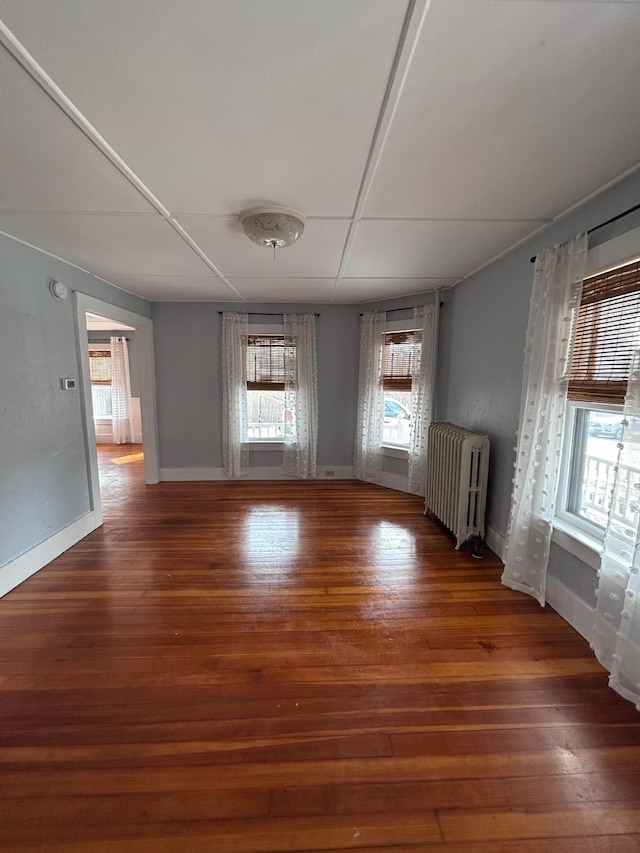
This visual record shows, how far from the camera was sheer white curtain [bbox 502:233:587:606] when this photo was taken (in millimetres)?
1854

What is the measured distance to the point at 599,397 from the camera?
5.73ft

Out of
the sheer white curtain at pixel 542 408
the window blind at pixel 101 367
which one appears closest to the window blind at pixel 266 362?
the sheer white curtain at pixel 542 408

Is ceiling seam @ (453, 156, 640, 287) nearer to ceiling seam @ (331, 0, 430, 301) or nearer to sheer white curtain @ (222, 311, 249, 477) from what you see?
ceiling seam @ (331, 0, 430, 301)

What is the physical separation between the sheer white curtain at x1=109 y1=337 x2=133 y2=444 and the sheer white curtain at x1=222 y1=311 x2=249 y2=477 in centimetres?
385

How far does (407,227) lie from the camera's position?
6.79 ft

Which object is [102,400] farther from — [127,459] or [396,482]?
[396,482]

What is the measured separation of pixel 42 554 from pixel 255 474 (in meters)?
2.48

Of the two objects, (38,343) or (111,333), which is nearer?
(38,343)

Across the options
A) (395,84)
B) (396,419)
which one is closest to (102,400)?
(396,419)

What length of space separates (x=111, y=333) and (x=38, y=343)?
5.13 metres

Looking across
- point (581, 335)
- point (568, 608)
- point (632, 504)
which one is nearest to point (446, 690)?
point (568, 608)

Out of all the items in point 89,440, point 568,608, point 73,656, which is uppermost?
point 89,440

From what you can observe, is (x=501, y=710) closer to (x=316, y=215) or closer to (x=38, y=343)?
(x=316, y=215)

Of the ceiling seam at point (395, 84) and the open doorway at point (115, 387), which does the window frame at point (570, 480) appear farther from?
the open doorway at point (115, 387)
